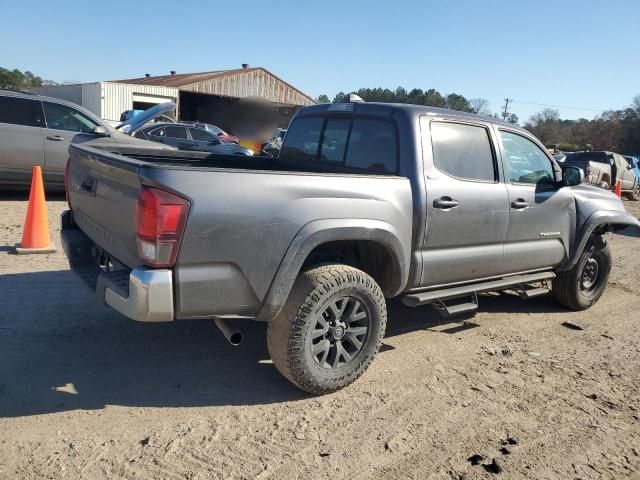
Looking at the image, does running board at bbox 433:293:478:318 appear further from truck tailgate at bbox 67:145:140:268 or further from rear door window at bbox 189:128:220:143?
rear door window at bbox 189:128:220:143

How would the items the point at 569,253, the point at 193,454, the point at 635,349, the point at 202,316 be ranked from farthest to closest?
the point at 569,253 < the point at 635,349 < the point at 202,316 < the point at 193,454

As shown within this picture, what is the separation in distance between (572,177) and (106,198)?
13.8 ft

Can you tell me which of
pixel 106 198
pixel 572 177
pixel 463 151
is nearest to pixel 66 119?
pixel 106 198

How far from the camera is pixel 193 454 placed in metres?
2.99

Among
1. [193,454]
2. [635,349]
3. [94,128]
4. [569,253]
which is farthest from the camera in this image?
[94,128]

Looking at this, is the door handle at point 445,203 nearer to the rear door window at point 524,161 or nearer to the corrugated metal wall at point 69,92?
the rear door window at point 524,161

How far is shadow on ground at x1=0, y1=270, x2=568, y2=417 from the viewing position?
3553 millimetres

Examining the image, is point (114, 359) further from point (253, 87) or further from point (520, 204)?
point (253, 87)

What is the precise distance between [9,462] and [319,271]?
1987 mm

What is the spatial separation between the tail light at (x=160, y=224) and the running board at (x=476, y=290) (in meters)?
1.97

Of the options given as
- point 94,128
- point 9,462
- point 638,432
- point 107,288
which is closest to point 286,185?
point 107,288

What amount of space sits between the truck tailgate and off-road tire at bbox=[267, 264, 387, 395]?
3.24 feet

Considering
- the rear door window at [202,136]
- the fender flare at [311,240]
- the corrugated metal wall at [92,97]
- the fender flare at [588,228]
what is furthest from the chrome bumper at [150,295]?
the corrugated metal wall at [92,97]

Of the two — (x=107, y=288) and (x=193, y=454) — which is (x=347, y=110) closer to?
(x=107, y=288)
